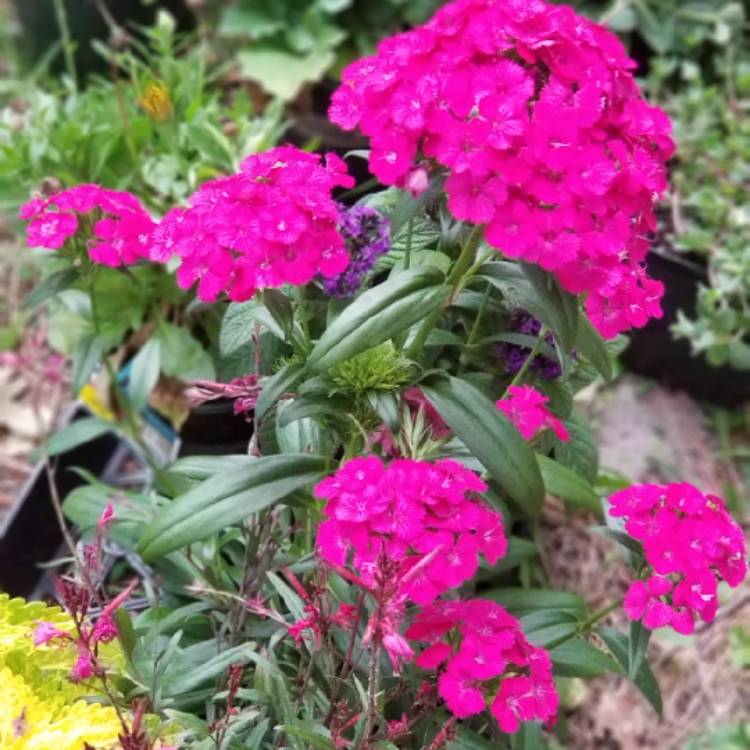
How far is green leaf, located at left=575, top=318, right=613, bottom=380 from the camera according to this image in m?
0.92

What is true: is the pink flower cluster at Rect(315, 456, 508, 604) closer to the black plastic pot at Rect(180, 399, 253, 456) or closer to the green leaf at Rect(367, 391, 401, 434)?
the green leaf at Rect(367, 391, 401, 434)

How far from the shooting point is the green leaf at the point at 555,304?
0.81 metres

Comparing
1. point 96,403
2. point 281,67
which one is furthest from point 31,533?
point 281,67

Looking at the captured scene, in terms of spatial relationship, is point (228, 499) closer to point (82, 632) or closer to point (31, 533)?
point (82, 632)

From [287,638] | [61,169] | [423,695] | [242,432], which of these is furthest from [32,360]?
[423,695]

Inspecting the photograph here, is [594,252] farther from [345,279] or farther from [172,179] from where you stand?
[172,179]

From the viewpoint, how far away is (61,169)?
5.30 feet

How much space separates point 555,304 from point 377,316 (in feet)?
0.50

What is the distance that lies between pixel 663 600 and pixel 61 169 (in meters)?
1.20

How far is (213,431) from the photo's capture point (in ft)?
5.19

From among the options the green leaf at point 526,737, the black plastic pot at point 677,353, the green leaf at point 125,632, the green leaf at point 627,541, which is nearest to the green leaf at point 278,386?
the green leaf at point 125,632

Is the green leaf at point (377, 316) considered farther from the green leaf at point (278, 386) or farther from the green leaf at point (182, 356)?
the green leaf at point (182, 356)

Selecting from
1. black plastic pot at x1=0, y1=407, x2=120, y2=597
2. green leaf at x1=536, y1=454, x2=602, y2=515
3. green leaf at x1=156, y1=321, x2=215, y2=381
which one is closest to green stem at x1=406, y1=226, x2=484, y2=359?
green leaf at x1=536, y1=454, x2=602, y2=515

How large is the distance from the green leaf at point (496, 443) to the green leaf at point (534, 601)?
38cm
